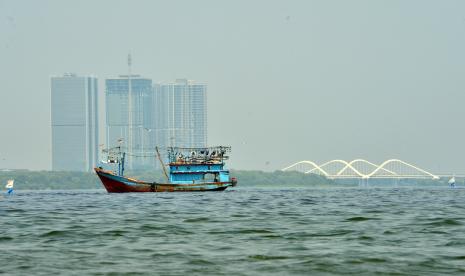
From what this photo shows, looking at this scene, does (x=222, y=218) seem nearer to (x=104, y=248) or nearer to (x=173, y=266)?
(x=104, y=248)

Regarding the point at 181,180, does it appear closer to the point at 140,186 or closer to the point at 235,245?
the point at 140,186

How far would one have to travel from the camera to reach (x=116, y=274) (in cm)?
3225

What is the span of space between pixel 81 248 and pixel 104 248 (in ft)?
3.39

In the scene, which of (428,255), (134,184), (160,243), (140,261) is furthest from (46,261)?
(134,184)

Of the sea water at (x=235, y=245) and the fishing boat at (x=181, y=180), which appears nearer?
the sea water at (x=235, y=245)

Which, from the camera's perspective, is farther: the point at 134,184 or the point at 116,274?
the point at 134,184

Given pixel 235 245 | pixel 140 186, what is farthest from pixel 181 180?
pixel 235 245

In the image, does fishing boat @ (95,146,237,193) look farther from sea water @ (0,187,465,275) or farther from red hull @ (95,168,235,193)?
sea water @ (0,187,465,275)

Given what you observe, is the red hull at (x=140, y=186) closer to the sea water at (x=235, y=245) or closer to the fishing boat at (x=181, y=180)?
the fishing boat at (x=181, y=180)

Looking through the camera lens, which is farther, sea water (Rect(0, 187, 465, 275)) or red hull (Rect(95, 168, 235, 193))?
red hull (Rect(95, 168, 235, 193))

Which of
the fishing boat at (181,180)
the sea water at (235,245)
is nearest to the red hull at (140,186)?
the fishing boat at (181,180)

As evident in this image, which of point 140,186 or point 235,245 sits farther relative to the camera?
point 140,186

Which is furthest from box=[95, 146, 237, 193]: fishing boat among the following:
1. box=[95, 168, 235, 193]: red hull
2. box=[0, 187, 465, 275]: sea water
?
box=[0, 187, 465, 275]: sea water

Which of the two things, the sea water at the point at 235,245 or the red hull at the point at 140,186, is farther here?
the red hull at the point at 140,186
